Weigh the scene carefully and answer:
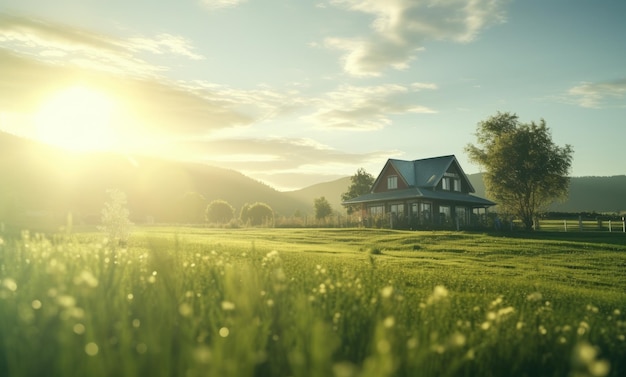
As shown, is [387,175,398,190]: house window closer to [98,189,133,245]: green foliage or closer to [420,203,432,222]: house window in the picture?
[420,203,432,222]: house window

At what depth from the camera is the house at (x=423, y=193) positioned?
61094 mm

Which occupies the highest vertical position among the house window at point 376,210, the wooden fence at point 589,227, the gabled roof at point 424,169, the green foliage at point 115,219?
the gabled roof at point 424,169

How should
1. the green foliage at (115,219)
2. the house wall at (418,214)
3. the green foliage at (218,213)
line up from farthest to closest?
the green foliage at (218,213) → the house wall at (418,214) → the green foliage at (115,219)

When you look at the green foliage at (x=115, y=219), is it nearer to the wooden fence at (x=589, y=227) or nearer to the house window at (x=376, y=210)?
the wooden fence at (x=589, y=227)

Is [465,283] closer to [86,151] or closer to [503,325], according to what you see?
[503,325]

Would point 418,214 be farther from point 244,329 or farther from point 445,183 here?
point 244,329

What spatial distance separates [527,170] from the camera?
195ft

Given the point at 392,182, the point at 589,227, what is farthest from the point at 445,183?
the point at 589,227

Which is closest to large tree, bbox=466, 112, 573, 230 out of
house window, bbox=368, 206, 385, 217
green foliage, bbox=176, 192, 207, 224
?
house window, bbox=368, 206, 385, 217

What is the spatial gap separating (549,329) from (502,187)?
189 feet

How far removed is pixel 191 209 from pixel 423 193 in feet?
158

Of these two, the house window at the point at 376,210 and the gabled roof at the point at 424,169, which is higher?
the gabled roof at the point at 424,169

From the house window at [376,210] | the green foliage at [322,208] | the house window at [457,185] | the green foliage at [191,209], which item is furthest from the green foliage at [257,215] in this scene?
the house window at [457,185]

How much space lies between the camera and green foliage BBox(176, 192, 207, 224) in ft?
310
